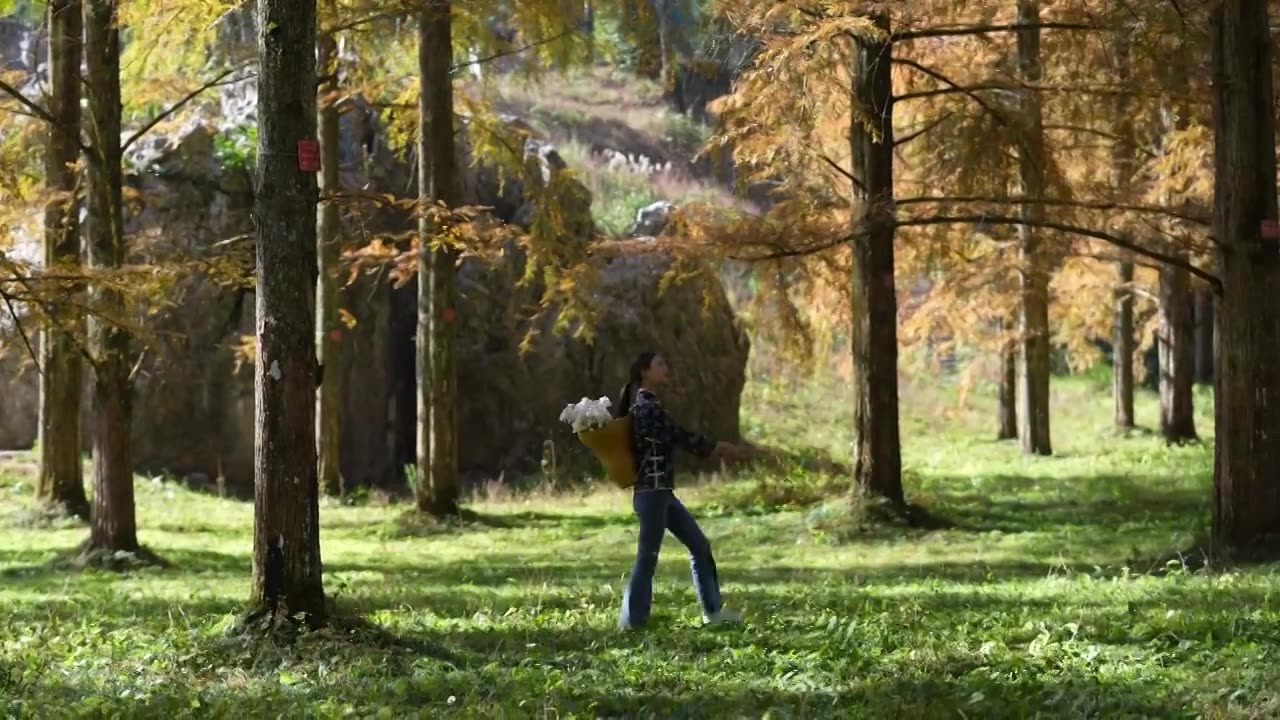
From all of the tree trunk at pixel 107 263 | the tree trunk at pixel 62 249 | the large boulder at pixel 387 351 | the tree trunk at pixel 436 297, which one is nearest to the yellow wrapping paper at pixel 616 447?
the tree trunk at pixel 107 263

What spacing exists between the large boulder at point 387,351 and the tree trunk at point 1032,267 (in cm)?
439

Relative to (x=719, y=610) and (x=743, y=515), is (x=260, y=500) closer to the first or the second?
(x=719, y=610)

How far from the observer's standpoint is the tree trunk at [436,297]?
16.8 meters

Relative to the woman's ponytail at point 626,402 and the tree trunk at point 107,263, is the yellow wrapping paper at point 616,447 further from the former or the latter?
the tree trunk at point 107,263

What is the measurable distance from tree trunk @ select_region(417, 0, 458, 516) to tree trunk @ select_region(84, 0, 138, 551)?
166 inches

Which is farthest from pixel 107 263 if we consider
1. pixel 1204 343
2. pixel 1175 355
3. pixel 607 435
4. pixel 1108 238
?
pixel 1204 343

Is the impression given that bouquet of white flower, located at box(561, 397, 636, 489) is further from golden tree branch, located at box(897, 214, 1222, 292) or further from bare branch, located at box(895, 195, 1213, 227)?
bare branch, located at box(895, 195, 1213, 227)

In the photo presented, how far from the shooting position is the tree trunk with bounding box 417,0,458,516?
16750mm

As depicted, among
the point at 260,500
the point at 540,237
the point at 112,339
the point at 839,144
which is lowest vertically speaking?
the point at 260,500

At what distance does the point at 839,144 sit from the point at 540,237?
5.20 m

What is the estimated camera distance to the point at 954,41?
17812 mm

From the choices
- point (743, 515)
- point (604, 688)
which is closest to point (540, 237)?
point (743, 515)

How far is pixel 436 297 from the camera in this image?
17.0 metres

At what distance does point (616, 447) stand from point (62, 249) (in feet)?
33.7
